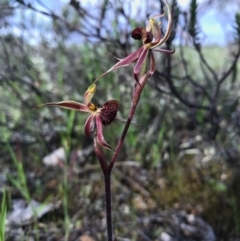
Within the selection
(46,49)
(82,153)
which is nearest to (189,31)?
(82,153)

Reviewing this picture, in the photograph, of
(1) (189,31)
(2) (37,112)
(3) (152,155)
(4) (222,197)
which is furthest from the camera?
(2) (37,112)

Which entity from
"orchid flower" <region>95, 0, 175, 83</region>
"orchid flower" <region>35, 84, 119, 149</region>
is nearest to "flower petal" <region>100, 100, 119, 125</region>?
"orchid flower" <region>35, 84, 119, 149</region>

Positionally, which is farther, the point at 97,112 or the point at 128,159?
the point at 128,159

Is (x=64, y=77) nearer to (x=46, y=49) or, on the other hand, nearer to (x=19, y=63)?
(x=19, y=63)

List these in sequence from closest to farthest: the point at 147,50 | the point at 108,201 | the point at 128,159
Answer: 1. the point at 147,50
2. the point at 108,201
3. the point at 128,159

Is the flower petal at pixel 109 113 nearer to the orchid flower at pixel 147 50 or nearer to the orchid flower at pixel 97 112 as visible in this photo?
the orchid flower at pixel 97 112

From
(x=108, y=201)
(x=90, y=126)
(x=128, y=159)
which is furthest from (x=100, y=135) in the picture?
(x=128, y=159)

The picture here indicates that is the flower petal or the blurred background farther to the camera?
the blurred background

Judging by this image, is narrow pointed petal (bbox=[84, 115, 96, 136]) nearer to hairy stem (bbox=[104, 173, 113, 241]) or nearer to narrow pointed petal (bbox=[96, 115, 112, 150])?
narrow pointed petal (bbox=[96, 115, 112, 150])

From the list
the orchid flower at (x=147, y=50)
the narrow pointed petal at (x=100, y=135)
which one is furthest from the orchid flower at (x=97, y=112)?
the orchid flower at (x=147, y=50)

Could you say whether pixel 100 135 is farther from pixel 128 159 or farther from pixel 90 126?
pixel 128 159

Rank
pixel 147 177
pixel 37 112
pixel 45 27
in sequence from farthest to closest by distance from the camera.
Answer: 1. pixel 45 27
2. pixel 37 112
3. pixel 147 177
